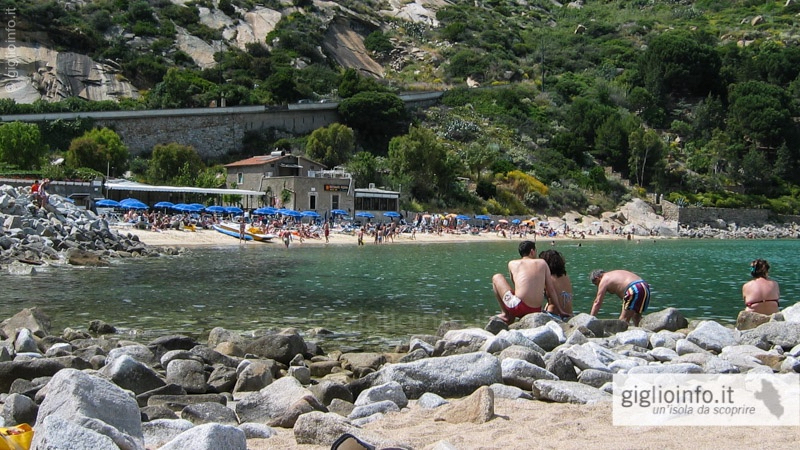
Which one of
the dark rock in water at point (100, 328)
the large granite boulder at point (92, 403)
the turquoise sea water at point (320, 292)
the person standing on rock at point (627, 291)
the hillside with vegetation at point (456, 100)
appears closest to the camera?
the large granite boulder at point (92, 403)

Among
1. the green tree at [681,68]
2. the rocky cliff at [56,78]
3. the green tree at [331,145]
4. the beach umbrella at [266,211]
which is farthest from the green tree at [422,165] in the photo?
the green tree at [681,68]

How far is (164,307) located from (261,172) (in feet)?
108

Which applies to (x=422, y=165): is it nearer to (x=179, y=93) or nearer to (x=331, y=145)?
(x=331, y=145)

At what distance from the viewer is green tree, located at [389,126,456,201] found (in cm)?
4944

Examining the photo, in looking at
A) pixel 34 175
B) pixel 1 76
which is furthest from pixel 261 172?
pixel 1 76

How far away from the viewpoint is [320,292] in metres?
16.1

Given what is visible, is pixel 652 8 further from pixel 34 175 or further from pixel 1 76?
pixel 34 175

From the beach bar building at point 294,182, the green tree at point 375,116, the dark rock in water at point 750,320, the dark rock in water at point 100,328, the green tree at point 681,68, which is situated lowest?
the dark rock in water at point 100,328

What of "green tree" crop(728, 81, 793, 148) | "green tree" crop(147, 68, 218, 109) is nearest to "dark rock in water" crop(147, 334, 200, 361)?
"green tree" crop(147, 68, 218, 109)

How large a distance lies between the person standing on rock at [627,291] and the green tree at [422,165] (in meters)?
39.9

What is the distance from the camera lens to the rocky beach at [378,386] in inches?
174

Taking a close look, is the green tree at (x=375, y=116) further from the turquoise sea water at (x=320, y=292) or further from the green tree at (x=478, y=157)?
the turquoise sea water at (x=320, y=292)

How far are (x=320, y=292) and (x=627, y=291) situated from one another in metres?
8.22

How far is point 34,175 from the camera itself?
119 ft
